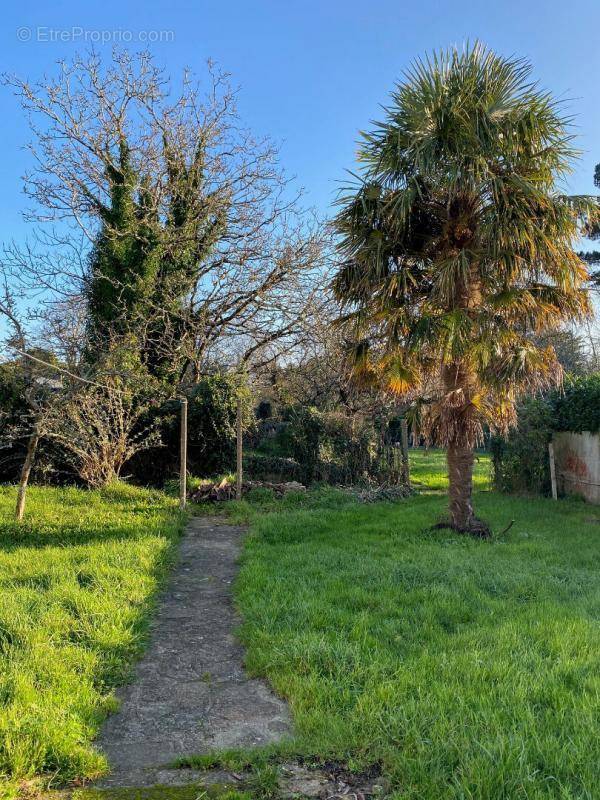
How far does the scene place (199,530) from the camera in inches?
381

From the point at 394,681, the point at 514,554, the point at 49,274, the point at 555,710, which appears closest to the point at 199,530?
the point at 514,554

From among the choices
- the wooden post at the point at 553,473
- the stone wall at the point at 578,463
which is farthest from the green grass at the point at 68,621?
the stone wall at the point at 578,463

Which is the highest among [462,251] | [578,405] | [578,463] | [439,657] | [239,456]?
[462,251]

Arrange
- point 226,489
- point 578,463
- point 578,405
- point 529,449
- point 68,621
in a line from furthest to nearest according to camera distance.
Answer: point 529,449
point 578,463
point 578,405
point 226,489
point 68,621

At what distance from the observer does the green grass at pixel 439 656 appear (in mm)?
2809

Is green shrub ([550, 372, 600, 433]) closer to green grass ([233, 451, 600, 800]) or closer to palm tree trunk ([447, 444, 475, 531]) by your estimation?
palm tree trunk ([447, 444, 475, 531])

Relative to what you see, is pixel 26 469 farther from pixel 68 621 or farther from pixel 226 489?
pixel 68 621

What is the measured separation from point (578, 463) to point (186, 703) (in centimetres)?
1152

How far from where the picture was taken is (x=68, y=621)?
15.9 ft

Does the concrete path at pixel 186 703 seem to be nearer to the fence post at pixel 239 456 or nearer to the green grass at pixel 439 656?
the green grass at pixel 439 656

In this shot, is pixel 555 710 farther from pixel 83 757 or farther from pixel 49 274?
pixel 49 274

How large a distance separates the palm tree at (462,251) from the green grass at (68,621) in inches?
186

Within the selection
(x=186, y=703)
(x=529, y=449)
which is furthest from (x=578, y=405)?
(x=186, y=703)

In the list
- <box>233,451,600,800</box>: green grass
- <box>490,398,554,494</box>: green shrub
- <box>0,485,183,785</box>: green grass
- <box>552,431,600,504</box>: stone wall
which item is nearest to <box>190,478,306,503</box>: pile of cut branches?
<box>0,485,183,785</box>: green grass
